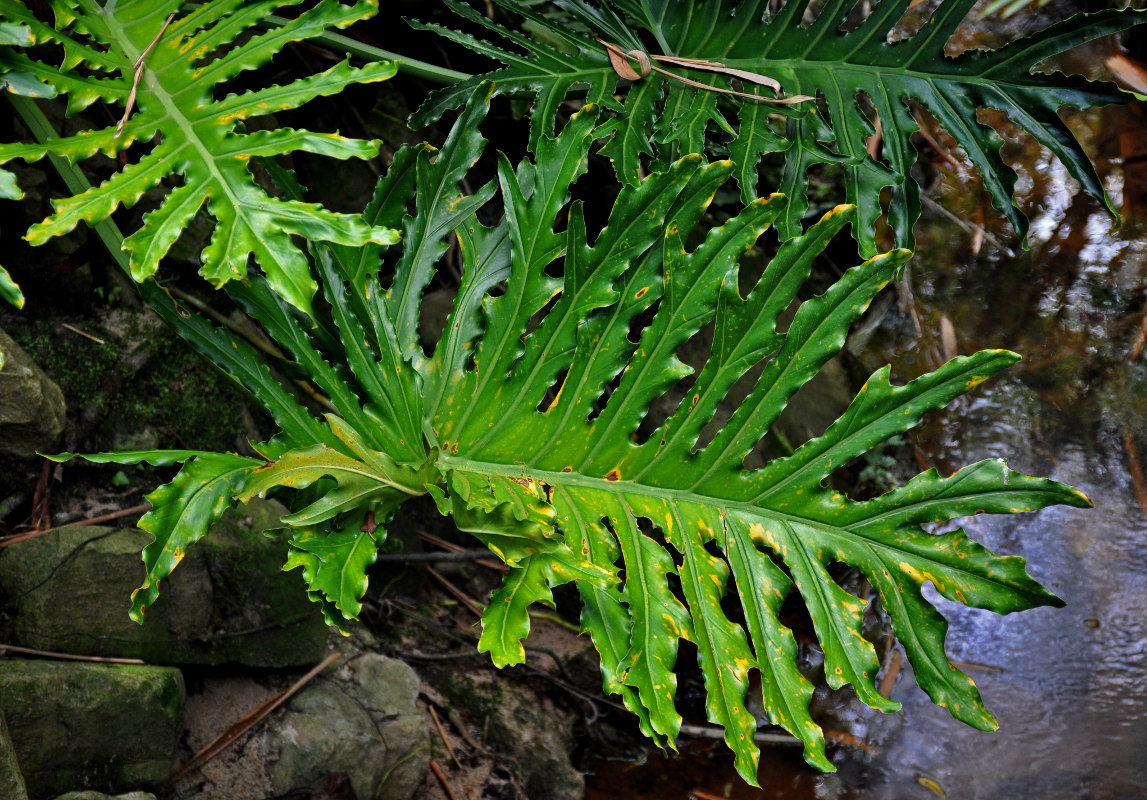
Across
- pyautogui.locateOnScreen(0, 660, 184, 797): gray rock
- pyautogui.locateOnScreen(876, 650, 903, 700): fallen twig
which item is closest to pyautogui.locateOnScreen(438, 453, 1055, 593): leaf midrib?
pyautogui.locateOnScreen(0, 660, 184, 797): gray rock

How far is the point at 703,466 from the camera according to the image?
1.34 metres

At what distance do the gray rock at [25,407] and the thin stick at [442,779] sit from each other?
119 centimetres

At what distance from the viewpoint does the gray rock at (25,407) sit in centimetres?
149

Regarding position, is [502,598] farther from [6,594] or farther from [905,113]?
[905,113]

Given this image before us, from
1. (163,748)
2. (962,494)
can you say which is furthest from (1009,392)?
(163,748)

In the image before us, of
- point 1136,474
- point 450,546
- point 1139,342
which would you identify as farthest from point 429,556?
point 1139,342

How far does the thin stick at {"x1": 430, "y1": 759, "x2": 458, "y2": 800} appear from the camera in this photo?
1945 mm

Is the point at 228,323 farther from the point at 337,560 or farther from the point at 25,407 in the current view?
the point at 337,560

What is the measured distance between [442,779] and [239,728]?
0.54 m

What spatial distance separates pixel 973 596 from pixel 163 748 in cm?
150

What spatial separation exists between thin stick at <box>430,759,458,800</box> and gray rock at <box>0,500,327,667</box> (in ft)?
1.40

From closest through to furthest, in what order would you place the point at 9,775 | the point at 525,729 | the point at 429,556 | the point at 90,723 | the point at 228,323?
the point at 9,775 < the point at 90,723 < the point at 228,323 < the point at 429,556 < the point at 525,729

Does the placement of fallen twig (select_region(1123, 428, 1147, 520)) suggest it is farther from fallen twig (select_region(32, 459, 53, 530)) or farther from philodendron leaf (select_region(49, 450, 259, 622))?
fallen twig (select_region(32, 459, 53, 530))

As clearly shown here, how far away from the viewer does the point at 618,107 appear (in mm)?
1654
